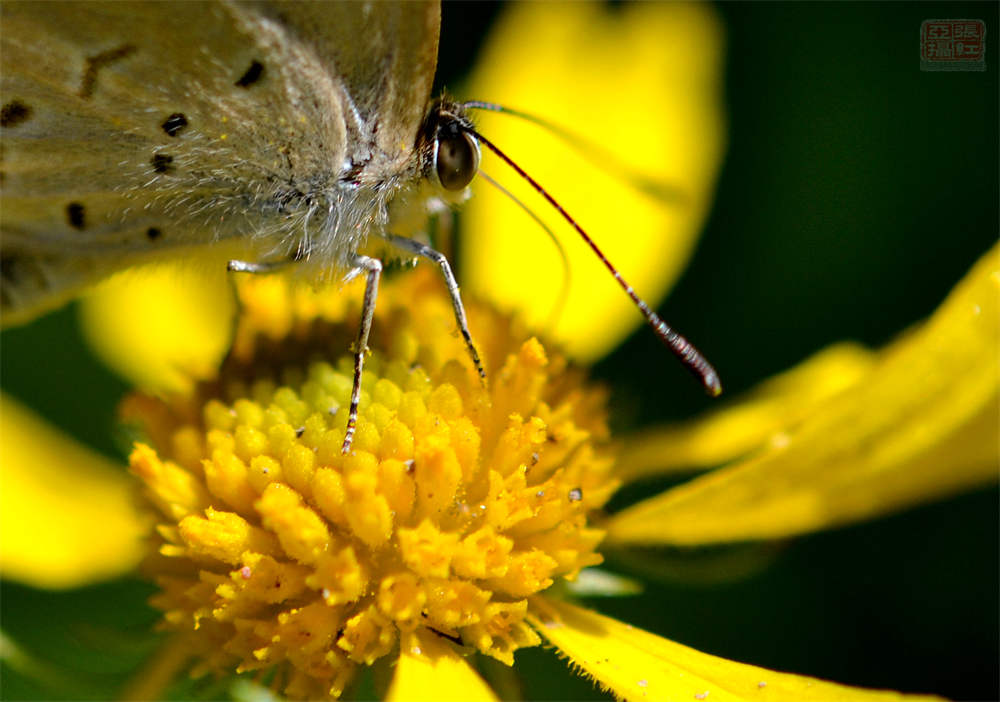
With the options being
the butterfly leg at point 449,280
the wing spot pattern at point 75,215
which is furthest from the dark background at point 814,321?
the wing spot pattern at point 75,215

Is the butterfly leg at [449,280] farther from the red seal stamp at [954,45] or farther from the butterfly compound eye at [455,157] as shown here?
the red seal stamp at [954,45]

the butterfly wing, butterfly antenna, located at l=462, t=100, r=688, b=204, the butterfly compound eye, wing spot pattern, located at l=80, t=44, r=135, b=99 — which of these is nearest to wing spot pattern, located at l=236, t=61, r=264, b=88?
the butterfly wing

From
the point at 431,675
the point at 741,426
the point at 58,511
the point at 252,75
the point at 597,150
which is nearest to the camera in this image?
the point at 431,675

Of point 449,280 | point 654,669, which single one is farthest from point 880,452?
point 449,280

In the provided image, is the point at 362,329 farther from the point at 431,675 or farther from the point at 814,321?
the point at 814,321

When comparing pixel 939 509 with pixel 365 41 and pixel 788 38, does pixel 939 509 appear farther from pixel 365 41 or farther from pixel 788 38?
pixel 365 41
